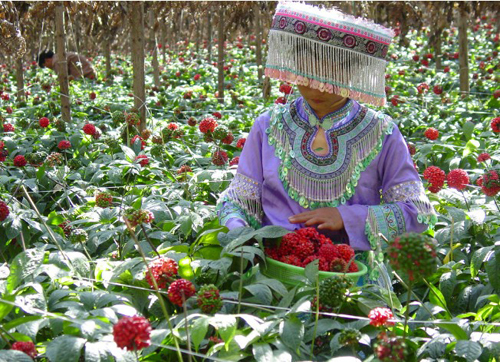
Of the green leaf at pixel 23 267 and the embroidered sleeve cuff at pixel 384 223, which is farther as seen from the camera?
the embroidered sleeve cuff at pixel 384 223

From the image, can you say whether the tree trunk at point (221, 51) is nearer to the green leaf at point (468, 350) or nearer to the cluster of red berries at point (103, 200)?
the cluster of red berries at point (103, 200)

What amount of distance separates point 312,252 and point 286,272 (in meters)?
0.10

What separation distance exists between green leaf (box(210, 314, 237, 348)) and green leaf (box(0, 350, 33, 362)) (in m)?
0.40

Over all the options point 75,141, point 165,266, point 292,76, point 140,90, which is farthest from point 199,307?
point 140,90

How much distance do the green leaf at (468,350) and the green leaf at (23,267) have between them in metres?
1.13

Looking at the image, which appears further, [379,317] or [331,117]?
[331,117]

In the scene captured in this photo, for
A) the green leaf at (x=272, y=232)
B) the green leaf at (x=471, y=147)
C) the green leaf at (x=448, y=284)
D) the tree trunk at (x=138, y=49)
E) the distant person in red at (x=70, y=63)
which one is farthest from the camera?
the distant person in red at (x=70, y=63)

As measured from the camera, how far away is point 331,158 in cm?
221

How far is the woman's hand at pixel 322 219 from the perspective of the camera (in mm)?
2035

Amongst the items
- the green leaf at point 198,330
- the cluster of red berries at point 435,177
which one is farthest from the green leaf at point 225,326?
the cluster of red berries at point 435,177

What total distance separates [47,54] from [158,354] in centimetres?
1061

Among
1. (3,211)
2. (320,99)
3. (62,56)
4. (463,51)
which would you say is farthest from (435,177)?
(463,51)

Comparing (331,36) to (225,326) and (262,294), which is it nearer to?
(262,294)

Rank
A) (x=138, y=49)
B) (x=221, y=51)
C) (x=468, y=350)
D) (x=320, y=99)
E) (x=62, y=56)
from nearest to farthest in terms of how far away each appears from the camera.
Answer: (x=468, y=350) → (x=320, y=99) → (x=138, y=49) → (x=62, y=56) → (x=221, y=51)
